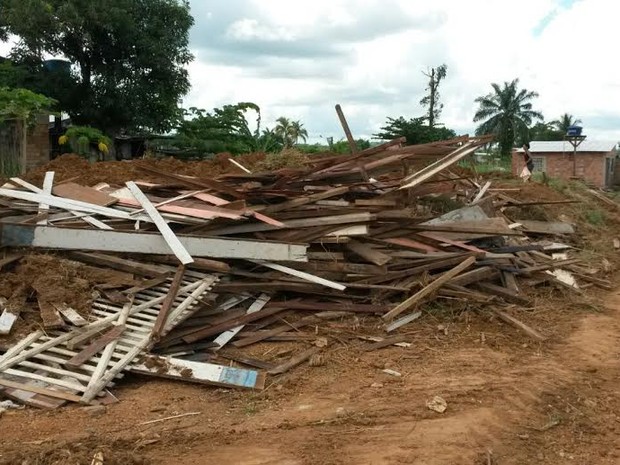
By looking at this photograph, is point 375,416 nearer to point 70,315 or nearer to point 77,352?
point 77,352

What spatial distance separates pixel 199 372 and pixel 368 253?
268 centimetres

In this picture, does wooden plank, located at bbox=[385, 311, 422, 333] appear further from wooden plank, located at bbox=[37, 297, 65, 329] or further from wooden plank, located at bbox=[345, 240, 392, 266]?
wooden plank, located at bbox=[37, 297, 65, 329]

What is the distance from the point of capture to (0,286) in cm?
579

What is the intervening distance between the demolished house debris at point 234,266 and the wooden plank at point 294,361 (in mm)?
21

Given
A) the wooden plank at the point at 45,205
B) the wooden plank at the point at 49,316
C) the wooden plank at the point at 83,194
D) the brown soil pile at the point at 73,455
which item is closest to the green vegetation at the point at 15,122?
the wooden plank at the point at 45,205

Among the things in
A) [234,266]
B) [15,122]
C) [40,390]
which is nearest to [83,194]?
[234,266]

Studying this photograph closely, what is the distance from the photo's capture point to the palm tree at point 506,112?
180 feet

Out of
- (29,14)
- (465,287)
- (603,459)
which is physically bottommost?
(603,459)

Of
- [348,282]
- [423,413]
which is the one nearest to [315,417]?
[423,413]

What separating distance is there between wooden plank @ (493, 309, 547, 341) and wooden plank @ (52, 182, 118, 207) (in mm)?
4684

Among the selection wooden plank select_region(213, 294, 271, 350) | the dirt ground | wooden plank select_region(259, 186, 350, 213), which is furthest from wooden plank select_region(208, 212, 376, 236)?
the dirt ground

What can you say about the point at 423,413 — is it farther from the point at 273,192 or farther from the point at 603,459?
the point at 273,192

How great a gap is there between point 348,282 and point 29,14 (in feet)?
57.5

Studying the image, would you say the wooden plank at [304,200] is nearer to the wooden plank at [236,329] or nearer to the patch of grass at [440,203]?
the wooden plank at [236,329]
